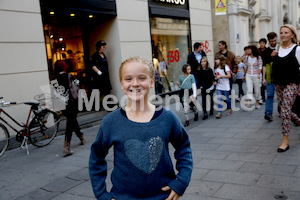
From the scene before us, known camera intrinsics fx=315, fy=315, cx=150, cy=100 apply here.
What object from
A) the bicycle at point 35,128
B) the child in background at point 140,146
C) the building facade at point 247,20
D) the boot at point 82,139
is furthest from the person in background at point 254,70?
the child in background at point 140,146

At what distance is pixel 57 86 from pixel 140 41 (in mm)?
4726

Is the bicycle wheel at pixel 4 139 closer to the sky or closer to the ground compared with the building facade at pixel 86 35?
closer to the ground

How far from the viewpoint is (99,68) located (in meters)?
9.02

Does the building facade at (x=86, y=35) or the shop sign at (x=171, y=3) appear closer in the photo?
the building facade at (x=86, y=35)

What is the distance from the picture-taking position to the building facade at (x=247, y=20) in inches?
665

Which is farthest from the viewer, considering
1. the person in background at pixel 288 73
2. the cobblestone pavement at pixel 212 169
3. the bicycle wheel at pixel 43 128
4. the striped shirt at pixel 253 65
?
the striped shirt at pixel 253 65

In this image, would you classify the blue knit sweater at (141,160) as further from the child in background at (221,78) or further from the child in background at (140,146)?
the child in background at (221,78)

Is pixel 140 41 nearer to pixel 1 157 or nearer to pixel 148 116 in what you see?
pixel 1 157

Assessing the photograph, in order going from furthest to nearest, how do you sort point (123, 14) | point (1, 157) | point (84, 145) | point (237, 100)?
point (237, 100) → point (123, 14) → point (84, 145) → point (1, 157)

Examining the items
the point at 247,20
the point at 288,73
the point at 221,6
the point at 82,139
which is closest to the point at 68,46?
the point at 82,139

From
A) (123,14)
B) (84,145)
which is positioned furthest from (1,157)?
(123,14)

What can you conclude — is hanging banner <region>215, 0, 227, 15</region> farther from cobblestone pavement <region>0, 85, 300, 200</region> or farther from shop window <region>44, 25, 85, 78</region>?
cobblestone pavement <region>0, 85, 300, 200</region>

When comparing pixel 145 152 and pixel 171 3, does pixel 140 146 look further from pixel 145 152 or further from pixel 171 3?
pixel 171 3

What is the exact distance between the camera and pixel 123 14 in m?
9.52
